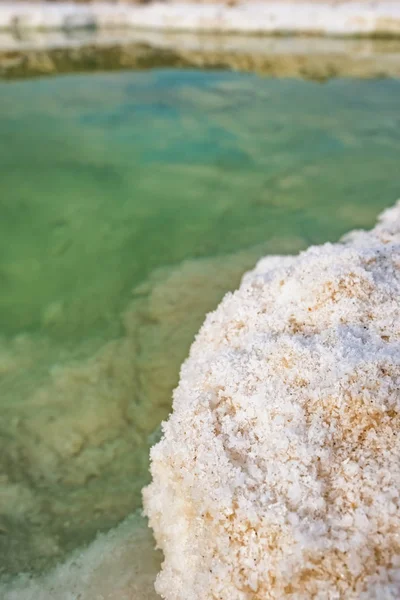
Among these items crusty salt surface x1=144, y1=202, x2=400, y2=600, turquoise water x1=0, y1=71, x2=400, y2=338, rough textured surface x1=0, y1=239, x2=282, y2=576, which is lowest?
rough textured surface x1=0, y1=239, x2=282, y2=576

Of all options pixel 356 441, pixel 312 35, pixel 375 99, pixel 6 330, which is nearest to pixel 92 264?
pixel 6 330

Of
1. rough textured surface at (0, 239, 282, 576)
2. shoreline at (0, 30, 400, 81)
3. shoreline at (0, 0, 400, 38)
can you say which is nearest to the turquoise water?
rough textured surface at (0, 239, 282, 576)

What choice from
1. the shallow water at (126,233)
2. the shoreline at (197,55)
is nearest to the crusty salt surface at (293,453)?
the shallow water at (126,233)

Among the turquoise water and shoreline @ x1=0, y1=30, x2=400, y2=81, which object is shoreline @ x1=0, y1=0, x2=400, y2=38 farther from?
the turquoise water

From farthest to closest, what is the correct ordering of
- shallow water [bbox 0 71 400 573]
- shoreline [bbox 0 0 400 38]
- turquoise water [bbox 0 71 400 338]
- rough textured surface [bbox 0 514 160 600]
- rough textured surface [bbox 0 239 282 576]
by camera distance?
shoreline [bbox 0 0 400 38] < turquoise water [bbox 0 71 400 338] < shallow water [bbox 0 71 400 573] < rough textured surface [bbox 0 239 282 576] < rough textured surface [bbox 0 514 160 600]

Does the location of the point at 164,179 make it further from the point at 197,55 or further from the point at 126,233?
the point at 197,55

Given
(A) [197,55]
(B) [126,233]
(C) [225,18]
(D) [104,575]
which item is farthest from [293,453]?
(C) [225,18]

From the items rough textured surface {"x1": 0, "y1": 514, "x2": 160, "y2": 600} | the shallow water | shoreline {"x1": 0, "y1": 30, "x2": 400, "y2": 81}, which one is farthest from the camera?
shoreline {"x1": 0, "y1": 30, "x2": 400, "y2": 81}
